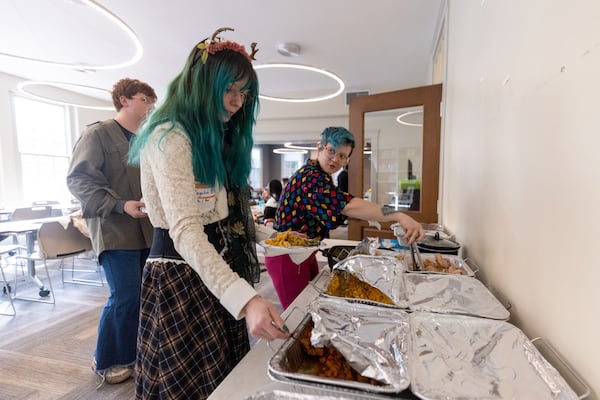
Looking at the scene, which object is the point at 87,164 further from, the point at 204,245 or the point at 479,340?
the point at 479,340

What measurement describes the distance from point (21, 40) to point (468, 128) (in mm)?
4543

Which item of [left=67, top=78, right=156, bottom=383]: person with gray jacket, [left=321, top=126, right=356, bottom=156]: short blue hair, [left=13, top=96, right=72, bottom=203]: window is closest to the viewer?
[left=321, top=126, right=356, bottom=156]: short blue hair

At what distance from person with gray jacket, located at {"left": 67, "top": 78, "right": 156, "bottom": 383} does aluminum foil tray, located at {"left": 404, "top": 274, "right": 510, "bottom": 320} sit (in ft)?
4.22

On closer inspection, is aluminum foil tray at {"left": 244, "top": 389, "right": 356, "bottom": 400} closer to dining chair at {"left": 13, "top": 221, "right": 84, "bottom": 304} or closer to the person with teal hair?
the person with teal hair

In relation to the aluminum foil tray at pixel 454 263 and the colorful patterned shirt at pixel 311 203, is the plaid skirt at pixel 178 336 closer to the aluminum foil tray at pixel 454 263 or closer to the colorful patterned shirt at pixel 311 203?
the colorful patterned shirt at pixel 311 203

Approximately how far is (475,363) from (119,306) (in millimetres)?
1657

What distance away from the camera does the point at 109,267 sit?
158 centimetres

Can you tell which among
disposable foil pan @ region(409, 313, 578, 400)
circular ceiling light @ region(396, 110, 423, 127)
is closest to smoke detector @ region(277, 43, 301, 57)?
circular ceiling light @ region(396, 110, 423, 127)

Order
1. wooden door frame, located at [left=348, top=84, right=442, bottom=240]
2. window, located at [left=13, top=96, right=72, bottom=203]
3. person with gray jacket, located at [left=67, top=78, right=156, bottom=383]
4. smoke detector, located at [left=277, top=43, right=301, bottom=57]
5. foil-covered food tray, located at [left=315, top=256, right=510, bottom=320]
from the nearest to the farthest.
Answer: foil-covered food tray, located at [left=315, top=256, right=510, bottom=320]
person with gray jacket, located at [left=67, top=78, right=156, bottom=383]
wooden door frame, located at [left=348, top=84, right=442, bottom=240]
smoke detector, located at [left=277, top=43, right=301, bottom=57]
window, located at [left=13, top=96, right=72, bottom=203]

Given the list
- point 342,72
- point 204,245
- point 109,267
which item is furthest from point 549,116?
point 342,72

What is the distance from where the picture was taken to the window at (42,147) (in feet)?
16.1

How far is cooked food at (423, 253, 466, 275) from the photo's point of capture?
1.08 meters

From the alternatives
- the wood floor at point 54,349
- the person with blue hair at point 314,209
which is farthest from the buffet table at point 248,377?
the wood floor at point 54,349

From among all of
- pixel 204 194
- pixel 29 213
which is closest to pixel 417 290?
pixel 204 194
